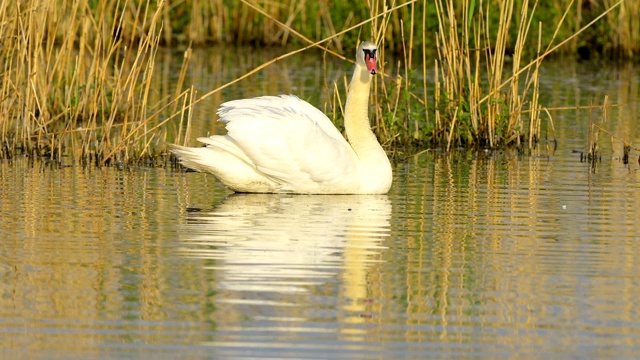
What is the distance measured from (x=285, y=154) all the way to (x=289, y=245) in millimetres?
2308

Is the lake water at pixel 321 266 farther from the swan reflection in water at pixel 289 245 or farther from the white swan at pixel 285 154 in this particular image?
the white swan at pixel 285 154

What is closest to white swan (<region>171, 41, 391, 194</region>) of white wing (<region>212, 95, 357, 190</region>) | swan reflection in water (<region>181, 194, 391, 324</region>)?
white wing (<region>212, 95, 357, 190</region>)

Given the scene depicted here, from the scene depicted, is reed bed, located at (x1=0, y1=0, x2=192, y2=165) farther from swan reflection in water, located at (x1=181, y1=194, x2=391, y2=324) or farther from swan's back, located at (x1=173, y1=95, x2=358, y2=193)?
swan reflection in water, located at (x1=181, y1=194, x2=391, y2=324)

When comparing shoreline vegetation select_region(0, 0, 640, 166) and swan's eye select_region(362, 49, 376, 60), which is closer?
swan's eye select_region(362, 49, 376, 60)

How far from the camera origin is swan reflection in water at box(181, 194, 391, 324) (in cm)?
707

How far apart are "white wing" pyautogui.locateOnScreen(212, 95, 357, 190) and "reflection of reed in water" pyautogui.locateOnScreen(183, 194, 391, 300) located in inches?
6.9

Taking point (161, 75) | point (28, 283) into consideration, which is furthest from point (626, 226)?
point (161, 75)

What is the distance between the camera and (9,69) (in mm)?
12477

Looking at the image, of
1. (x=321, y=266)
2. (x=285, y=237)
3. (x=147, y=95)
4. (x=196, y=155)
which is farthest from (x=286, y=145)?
(x=321, y=266)

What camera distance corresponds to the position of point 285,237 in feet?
28.5

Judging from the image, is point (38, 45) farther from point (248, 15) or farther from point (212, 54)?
point (248, 15)

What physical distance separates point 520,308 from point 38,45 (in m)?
6.94

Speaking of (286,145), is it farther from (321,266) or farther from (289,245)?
(321,266)

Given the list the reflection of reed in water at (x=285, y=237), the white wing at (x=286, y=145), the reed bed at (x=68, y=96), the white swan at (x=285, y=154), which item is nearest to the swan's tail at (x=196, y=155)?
the white swan at (x=285, y=154)
